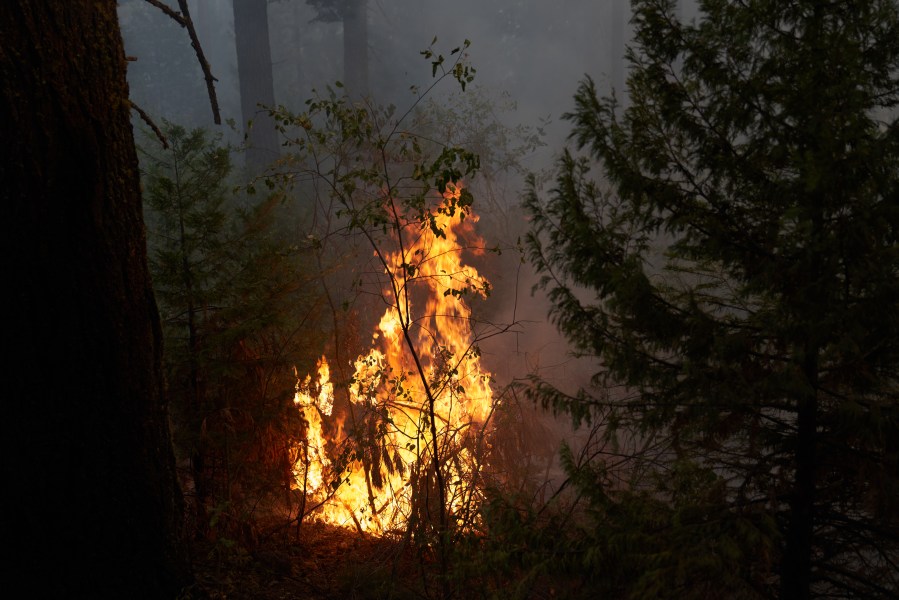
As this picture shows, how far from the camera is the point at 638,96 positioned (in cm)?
341

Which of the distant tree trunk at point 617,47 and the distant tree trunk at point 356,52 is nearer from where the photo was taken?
the distant tree trunk at point 356,52

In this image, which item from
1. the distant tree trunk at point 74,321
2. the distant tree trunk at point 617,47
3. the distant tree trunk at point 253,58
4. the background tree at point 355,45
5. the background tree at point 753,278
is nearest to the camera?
the background tree at point 753,278

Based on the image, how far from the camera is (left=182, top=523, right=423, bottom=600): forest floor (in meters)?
4.63

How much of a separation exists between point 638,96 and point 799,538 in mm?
2317

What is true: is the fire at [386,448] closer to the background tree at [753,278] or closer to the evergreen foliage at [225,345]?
the evergreen foliage at [225,345]

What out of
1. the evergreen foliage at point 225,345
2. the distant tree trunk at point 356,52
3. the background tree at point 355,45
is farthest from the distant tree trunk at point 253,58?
the evergreen foliage at point 225,345

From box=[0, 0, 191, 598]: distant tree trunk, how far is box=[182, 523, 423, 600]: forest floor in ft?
2.37

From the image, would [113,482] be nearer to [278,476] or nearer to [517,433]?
[278,476]

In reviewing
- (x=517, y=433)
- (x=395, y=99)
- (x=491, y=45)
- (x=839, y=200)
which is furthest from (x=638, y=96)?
(x=491, y=45)

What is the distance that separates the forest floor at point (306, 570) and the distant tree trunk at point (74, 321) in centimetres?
72

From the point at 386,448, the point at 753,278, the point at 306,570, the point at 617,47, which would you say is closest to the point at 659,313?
the point at 753,278

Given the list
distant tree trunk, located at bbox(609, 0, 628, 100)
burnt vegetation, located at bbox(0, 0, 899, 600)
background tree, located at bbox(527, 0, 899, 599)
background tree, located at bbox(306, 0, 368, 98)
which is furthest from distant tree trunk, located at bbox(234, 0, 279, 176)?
distant tree trunk, located at bbox(609, 0, 628, 100)

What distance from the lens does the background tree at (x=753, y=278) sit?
270 cm

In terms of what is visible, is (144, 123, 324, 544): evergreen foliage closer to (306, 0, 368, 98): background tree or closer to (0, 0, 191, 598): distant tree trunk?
(0, 0, 191, 598): distant tree trunk
